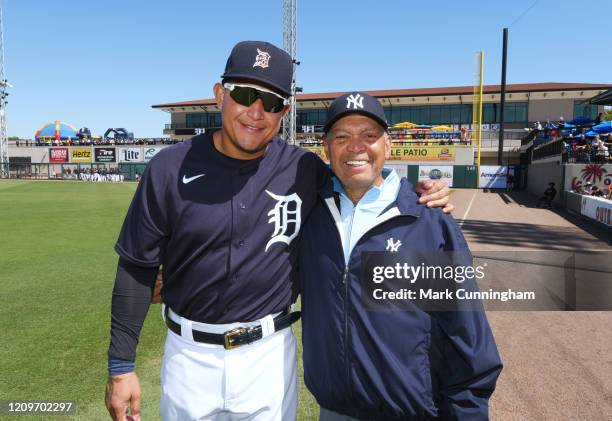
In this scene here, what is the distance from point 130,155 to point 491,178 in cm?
4479

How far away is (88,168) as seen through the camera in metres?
59.7

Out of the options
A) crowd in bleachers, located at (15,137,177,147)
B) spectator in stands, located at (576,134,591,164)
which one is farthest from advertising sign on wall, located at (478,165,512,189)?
crowd in bleachers, located at (15,137,177,147)

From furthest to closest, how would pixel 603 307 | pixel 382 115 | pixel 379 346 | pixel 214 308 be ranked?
pixel 603 307, pixel 382 115, pixel 214 308, pixel 379 346

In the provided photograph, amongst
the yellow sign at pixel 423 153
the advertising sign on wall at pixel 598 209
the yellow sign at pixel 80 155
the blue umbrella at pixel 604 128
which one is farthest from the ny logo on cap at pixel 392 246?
the yellow sign at pixel 80 155

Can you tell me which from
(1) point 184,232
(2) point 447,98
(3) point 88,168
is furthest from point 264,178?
(3) point 88,168

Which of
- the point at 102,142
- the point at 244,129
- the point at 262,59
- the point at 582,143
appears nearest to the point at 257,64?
the point at 262,59

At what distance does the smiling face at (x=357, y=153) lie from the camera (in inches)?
90.9

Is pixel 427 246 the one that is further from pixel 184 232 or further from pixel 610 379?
pixel 610 379

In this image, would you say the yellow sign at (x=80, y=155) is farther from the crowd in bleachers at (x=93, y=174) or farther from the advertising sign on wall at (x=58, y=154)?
the crowd in bleachers at (x=93, y=174)

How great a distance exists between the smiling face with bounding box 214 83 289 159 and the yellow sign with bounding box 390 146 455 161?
41243mm

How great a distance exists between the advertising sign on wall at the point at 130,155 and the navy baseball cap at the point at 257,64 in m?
60.0

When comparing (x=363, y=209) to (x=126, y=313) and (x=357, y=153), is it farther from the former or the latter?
→ (x=126, y=313)

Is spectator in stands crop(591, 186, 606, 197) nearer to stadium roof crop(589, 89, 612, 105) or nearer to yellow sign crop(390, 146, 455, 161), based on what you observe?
stadium roof crop(589, 89, 612, 105)

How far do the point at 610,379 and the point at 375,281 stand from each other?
3.71 meters
